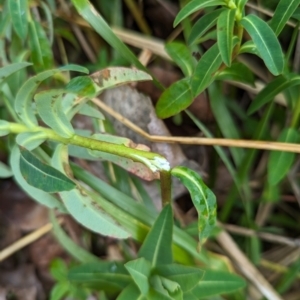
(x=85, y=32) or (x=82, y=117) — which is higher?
(x=85, y=32)

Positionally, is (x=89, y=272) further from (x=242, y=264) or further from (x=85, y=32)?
(x=85, y=32)

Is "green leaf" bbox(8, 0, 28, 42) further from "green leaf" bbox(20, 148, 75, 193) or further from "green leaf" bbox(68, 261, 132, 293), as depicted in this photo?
"green leaf" bbox(68, 261, 132, 293)

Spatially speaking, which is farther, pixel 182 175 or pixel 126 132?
pixel 126 132

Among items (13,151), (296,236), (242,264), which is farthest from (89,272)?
(296,236)

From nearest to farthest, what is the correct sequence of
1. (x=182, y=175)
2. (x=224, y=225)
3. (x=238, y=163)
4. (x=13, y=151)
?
(x=182, y=175)
(x=13, y=151)
(x=238, y=163)
(x=224, y=225)

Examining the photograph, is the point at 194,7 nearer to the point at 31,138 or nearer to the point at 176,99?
the point at 176,99

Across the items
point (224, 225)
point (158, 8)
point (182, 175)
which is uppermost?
point (158, 8)

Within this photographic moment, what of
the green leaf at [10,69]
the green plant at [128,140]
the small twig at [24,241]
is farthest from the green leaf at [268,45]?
the small twig at [24,241]

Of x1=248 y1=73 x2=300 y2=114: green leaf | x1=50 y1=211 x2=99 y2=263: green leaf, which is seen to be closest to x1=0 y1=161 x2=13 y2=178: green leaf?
x1=50 y1=211 x2=99 y2=263: green leaf
